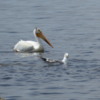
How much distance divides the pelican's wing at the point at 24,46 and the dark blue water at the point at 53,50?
9.2 inches

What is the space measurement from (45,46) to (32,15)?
16.3ft

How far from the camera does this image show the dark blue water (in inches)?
551

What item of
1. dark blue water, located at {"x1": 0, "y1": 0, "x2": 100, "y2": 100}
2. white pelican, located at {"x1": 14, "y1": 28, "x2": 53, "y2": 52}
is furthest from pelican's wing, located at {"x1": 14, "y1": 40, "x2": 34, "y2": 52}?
dark blue water, located at {"x1": 0, "y1": 0, "x2": 100, "y2": 100}

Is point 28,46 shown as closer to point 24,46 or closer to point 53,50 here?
point 24,46

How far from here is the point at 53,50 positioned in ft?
64.5

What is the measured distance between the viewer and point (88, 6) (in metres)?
28.8

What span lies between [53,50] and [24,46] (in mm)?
993

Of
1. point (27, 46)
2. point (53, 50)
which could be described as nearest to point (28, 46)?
point (27, 46)

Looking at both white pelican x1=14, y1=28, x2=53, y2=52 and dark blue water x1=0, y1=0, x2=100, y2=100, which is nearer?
dark blue water x1=0, y1=0, x2=100, y2=100

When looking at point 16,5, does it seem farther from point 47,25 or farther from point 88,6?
point 47,25

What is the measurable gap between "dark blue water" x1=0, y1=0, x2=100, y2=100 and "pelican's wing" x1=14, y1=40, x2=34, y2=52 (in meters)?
0.23

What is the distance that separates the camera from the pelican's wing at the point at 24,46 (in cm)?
1983

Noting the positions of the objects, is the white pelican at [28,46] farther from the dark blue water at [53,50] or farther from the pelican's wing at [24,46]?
the dark blue water at [53,50]

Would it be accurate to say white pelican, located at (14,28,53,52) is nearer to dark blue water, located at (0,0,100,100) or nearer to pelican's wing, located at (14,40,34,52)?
pelican's wing, located at (14,40,34,52)
